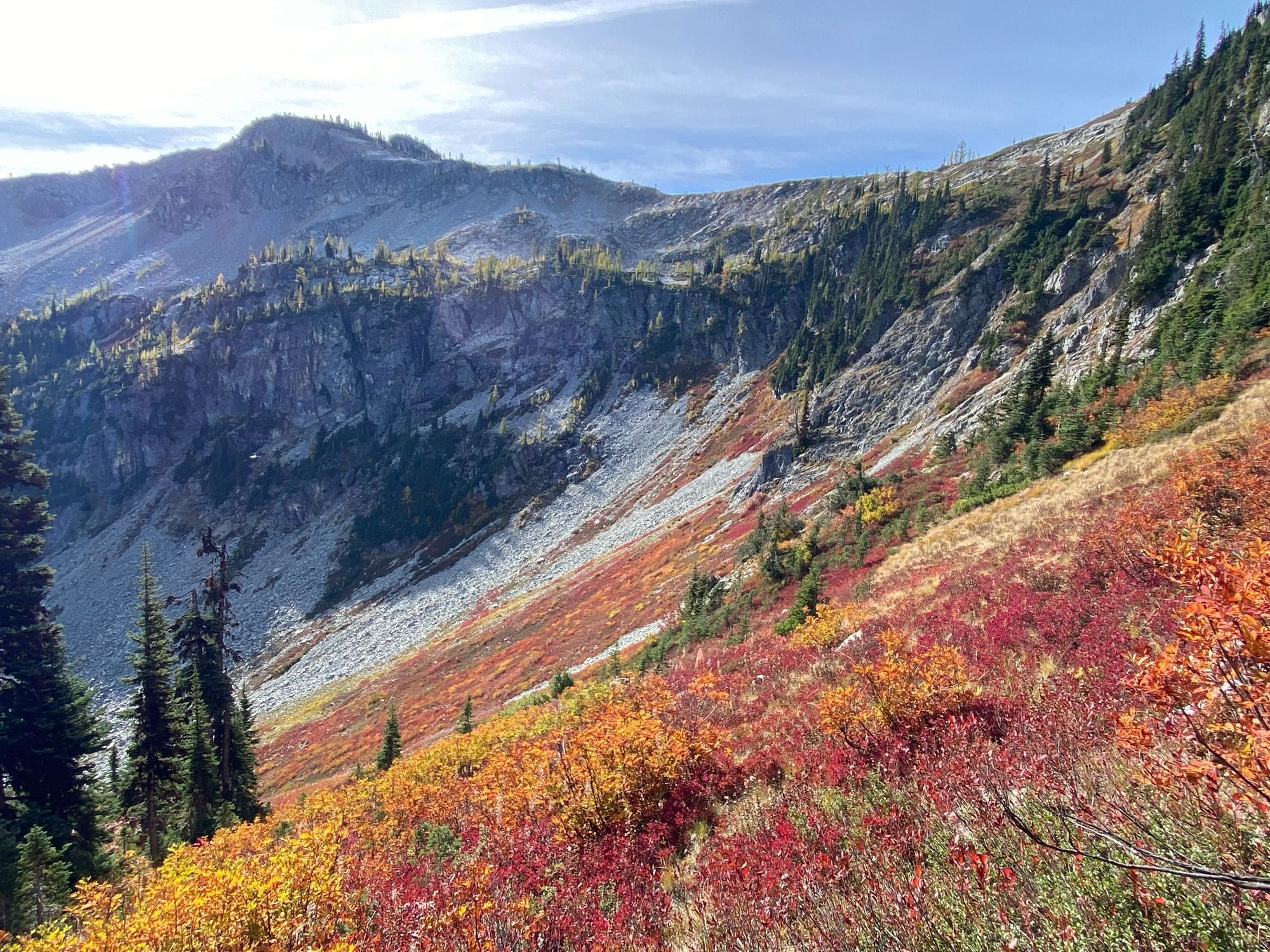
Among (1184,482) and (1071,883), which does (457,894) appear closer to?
(1071,883)

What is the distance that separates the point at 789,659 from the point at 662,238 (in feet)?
647

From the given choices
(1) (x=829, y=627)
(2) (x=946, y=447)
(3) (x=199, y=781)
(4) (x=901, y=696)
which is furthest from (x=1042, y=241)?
(3) (x=199, y=781)

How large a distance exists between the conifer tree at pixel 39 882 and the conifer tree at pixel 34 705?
11.9 feet

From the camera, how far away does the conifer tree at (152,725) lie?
18891 mm

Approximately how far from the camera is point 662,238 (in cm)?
19112

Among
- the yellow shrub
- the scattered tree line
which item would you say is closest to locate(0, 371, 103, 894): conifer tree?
the scattered tree line

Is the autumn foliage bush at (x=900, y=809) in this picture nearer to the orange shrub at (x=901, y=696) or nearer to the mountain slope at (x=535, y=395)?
the orange shrub at (x=901, y=696)

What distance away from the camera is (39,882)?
1287cm

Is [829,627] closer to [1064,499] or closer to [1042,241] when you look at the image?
[1064,499]

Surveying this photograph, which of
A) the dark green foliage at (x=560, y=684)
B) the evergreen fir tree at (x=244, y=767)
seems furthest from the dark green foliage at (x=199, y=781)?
the dark green foliage at (x=560, y=684)

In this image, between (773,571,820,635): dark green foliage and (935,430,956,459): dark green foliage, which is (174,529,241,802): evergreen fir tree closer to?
(773,571,820,635): dark green foliage

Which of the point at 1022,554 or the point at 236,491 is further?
the point at 236,491

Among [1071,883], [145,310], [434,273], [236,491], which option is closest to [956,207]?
[1071,883]

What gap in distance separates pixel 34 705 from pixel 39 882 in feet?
30.7
